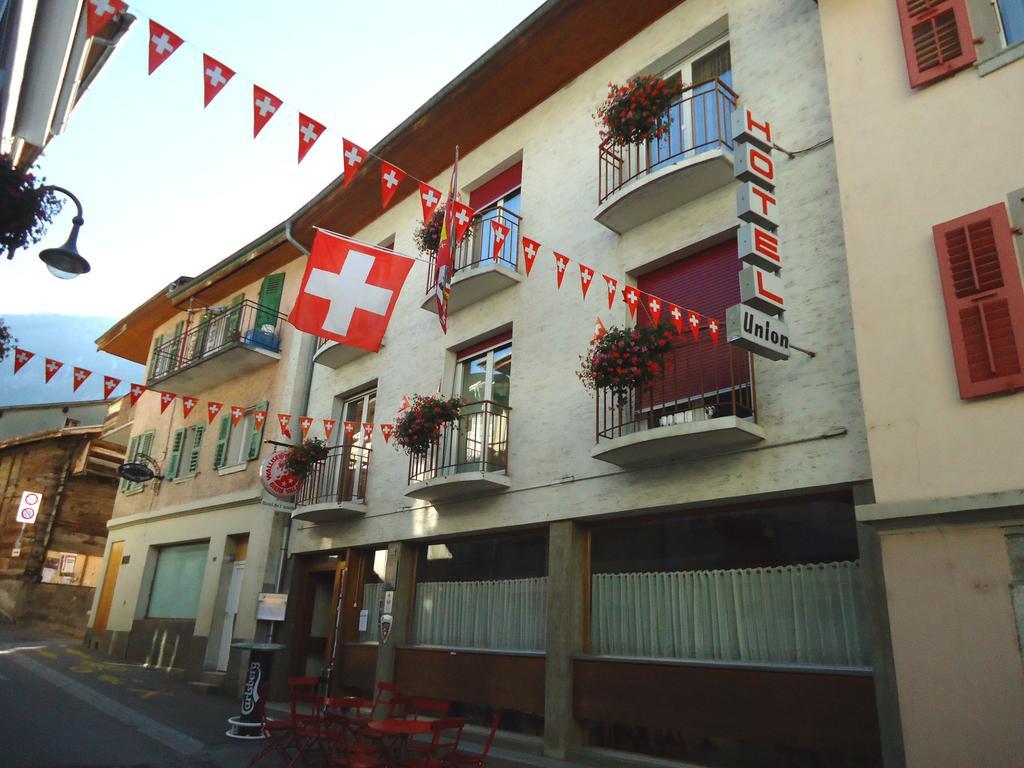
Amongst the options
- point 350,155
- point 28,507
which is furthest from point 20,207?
point 28,507

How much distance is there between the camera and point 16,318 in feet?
652

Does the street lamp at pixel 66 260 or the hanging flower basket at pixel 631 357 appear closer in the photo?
the hanging flower basket at pixel 631 357

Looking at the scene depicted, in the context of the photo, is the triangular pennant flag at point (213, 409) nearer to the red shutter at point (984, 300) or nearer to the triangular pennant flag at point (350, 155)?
the triangular pennant flag at point (350, 155)

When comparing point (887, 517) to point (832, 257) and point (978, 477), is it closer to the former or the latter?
point (978, 477)

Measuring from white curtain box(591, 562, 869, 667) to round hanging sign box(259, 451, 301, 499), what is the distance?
701cm

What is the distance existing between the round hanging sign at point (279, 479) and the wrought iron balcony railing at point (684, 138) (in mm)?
7674

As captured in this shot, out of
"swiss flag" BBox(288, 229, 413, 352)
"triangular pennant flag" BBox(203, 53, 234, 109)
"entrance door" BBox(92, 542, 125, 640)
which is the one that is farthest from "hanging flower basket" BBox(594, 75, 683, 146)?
"entrance door" BBox(92, 542, 125, 640)

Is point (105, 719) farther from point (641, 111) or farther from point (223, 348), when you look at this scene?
point (641, 111)

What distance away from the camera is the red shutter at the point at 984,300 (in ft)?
Answer: 18.9

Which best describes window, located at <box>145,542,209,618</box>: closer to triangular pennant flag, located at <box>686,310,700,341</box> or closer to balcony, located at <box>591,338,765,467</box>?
balcony, located at <box>591,338,765,467</box>

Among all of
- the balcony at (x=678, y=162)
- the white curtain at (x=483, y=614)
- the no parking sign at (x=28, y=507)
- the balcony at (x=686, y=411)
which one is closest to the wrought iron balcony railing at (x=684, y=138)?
the balcony at (x=678, y=162)

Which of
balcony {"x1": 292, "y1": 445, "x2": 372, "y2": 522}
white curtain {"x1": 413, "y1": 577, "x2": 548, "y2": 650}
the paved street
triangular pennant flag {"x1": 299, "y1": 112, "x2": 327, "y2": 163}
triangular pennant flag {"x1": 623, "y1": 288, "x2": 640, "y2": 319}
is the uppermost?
triangular pennant flag {"x1": 299, "y1": 112, "x2": 327, "y2": 163}

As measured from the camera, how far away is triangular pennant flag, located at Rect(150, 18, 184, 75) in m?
6.60

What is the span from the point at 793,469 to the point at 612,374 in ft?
6.76
